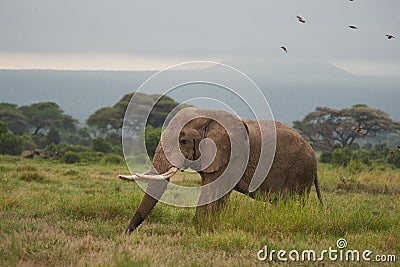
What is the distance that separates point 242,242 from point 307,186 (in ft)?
9.99

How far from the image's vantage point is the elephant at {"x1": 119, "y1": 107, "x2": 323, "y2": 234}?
26.5 ft

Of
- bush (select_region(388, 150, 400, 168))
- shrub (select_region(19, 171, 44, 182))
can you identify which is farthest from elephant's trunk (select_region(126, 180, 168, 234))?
bush (select_region(388, 150, 400, 168))

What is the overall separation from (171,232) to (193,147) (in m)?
1.16

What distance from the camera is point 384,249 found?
7117 millimetres

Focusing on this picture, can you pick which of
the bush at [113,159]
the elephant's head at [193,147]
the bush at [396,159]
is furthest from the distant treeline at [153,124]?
the elephant's head at [193,147]

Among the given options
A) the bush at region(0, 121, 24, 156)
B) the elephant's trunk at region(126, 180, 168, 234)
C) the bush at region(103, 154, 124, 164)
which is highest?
the elephant's trunk at region(126, 180, 168, 234)

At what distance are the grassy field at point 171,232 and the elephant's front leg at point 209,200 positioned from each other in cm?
13

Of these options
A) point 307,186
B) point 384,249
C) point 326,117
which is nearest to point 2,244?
point 384,249

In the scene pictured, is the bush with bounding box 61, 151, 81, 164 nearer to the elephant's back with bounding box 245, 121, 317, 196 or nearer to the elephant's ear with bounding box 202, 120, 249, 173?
the elephant's back with bounding box 245, 121, 317, 196

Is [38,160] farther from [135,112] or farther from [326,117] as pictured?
[326,117]

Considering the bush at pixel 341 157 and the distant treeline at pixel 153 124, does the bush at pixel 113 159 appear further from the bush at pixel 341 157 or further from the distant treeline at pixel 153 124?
the bush at pixel 341 157

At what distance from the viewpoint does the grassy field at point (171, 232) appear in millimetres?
6180

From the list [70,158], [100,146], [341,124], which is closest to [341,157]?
[70,158]

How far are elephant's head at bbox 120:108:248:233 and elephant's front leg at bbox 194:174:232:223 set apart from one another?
21cm
